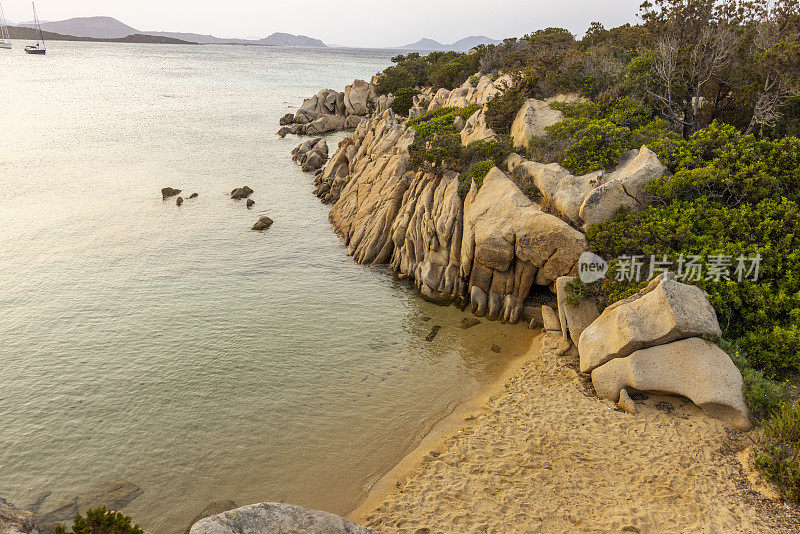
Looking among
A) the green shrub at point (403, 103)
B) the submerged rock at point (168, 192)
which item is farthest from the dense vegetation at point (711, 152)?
the green shrub at point (403, 103)

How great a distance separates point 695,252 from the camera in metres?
19.2

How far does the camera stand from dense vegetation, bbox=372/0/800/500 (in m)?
16.7

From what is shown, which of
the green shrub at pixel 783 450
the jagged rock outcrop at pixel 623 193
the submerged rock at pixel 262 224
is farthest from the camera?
the submerged rock at pixel 262 224

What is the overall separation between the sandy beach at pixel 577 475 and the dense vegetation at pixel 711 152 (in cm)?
131

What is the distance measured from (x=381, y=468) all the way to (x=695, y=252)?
15.2 meters

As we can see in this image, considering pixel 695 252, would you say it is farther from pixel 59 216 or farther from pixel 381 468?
pixel 59 216

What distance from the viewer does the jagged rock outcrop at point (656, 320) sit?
1595cm

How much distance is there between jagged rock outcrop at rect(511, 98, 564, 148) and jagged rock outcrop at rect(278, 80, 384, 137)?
47494 mm

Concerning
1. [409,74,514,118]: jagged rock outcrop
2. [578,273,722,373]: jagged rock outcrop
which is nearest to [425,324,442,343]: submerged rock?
[578,273,722,373]: jagged rock outcrop

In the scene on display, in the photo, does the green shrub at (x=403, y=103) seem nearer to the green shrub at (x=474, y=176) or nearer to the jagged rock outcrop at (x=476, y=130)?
the jagged rock outcrop at (x=476, y=130)

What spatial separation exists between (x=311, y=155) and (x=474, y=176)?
32.5m

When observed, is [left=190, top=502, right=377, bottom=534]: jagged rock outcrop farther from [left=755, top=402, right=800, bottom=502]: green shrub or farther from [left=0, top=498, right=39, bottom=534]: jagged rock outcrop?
[left=755, top=402, right=800, bottom=502]: green shrub

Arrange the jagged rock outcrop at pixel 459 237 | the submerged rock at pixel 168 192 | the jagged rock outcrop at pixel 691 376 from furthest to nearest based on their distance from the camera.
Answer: the submerged rock at pixel 168 192
the jagged rock outcrop at pixel 459 237
the jagged rock outcrop at pixel 691 376

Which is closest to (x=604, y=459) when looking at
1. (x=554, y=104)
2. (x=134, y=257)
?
(x=554, y=104)
